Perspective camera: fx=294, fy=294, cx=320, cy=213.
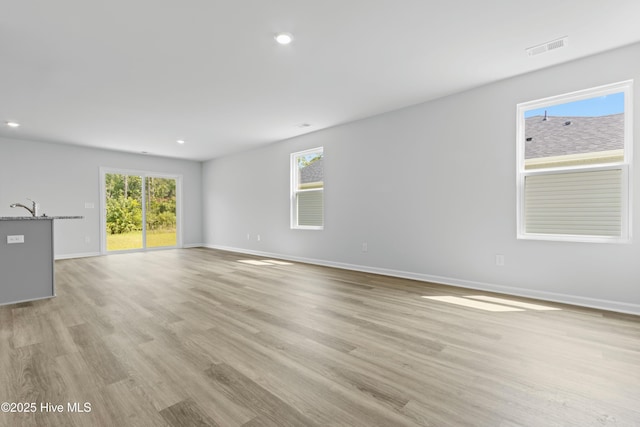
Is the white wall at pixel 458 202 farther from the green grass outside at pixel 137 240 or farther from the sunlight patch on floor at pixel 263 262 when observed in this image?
the green grass outside at pixel 137 240

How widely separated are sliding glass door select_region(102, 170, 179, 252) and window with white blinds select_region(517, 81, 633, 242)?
320 inches

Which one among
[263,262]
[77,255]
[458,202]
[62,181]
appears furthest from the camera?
[77,255]

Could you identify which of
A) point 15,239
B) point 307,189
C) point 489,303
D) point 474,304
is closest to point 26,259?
point 15,239

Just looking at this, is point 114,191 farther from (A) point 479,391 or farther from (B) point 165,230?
(A) point 479,391

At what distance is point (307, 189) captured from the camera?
5965 mm

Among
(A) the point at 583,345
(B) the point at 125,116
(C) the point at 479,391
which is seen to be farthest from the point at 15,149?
(A) the point at 583,345

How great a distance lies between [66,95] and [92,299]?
2.65 m

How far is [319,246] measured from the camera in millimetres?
5613

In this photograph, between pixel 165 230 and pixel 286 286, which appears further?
pixel 165 230

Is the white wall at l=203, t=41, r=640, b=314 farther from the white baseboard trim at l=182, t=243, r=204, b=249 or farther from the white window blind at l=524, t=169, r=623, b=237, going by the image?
the white baseboard trim at l=182, t=243, r=204, b=249

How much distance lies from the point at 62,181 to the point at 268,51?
633cm

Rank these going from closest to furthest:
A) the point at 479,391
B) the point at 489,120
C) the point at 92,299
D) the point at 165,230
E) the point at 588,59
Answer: the point at 479,391
the point at 588,59
the point at 92,299
the point at 489,120
the point at 165,230

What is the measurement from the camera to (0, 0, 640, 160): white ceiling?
2270 mm

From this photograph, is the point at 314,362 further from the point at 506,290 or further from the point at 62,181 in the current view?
the point at 62,181
